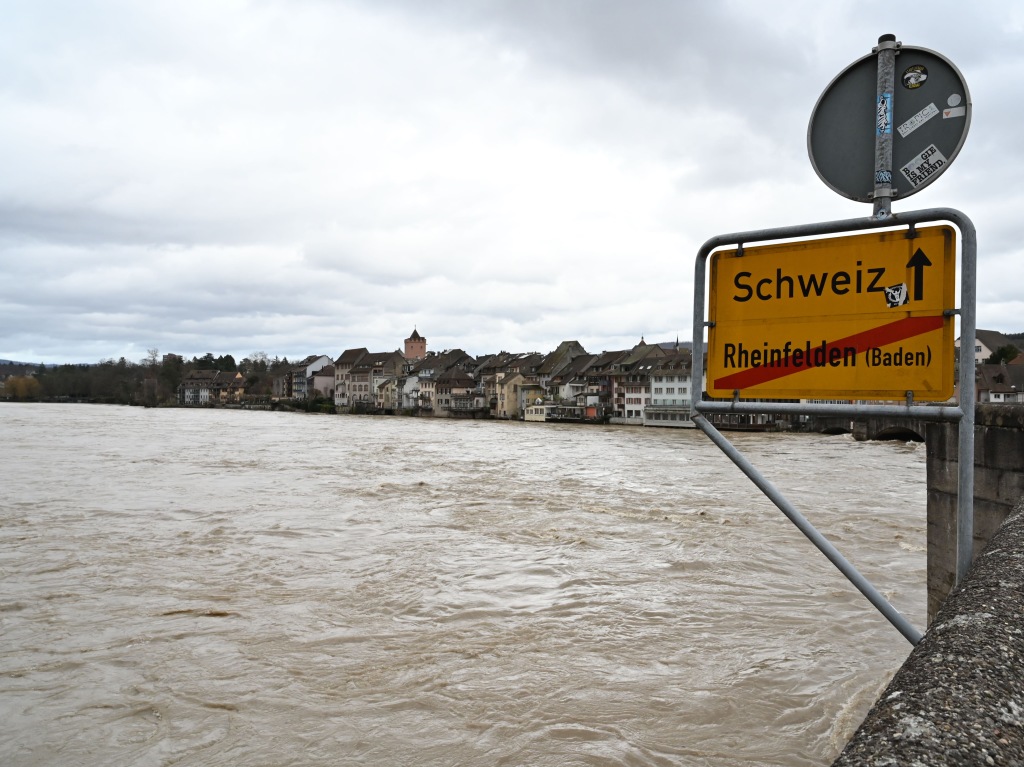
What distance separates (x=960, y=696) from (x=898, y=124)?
1.83 metres

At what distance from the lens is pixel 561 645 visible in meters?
7.40

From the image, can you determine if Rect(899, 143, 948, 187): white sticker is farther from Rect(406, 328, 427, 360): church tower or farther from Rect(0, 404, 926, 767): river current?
Rect(406, 328, 427, 360): church tower

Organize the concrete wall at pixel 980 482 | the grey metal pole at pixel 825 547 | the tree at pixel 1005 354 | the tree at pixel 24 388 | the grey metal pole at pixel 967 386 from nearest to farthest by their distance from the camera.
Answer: the grey metal pole at pixel 967 386, the grey metal pole at pixel 825 547, the concrete wall at pixel 980 482, the tree at pixel 1005 354, the tree at pixel 24 388

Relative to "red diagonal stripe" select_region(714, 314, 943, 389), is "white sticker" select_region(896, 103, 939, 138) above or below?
above

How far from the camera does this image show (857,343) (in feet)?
8.24

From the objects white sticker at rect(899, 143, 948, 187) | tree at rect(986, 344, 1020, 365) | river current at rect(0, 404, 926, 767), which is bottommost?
river current at rect(0, 404, 926, 767)

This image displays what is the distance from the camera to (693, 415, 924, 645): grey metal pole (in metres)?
2.44

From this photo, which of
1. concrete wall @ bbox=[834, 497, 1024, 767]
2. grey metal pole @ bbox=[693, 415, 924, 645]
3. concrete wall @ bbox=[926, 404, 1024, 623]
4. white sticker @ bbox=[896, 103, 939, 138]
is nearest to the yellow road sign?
grey metal pole @ bbox=[693, 415, 924, 645]

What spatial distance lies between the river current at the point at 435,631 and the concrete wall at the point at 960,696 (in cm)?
380

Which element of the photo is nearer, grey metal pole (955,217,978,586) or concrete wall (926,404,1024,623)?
grey metal pole (955,217,978,586)

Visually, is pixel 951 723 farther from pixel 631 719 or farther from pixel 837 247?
pixel 631 719

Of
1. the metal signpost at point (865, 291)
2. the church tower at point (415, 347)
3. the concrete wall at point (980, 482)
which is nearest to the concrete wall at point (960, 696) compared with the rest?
the metal signpost at point (865, 291)

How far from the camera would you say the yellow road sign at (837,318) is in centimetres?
236

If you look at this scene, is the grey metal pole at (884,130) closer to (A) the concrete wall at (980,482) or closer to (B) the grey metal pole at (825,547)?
(B) the grey metal pole at (825,547)
